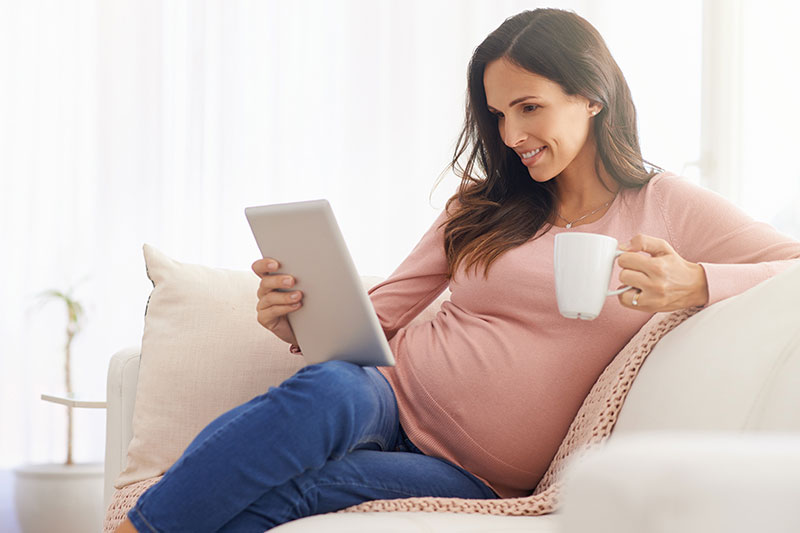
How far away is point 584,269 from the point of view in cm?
103

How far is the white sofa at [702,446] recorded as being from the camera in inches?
14.7

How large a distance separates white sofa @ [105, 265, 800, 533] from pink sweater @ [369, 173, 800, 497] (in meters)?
0.19

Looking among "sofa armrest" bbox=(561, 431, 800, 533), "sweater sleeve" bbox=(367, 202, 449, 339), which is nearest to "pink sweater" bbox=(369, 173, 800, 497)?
"sweater sleeve" bbox=(367, 202, 449, 339)

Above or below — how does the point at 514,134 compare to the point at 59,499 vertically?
above

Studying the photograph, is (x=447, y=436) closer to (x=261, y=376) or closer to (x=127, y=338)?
(x=261, y=376)

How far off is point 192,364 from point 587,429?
30.3 inches

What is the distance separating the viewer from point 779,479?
377mm

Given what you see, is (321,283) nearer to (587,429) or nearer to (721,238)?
(587,429)

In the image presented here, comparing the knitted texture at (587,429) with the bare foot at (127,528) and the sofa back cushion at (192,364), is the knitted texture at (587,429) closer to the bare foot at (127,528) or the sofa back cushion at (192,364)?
the bare foot at (127,528)

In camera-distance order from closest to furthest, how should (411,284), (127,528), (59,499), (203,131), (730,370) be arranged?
(730,370) < (127,528) < (411,284) < (59,499) < (203,131)

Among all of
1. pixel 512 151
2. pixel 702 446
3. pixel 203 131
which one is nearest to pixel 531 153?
pixel 512 151

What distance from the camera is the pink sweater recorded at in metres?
1.24

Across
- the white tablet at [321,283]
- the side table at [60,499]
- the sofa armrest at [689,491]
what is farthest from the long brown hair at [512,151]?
the side table at [60,499]

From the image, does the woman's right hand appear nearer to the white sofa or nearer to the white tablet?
the white tablet
